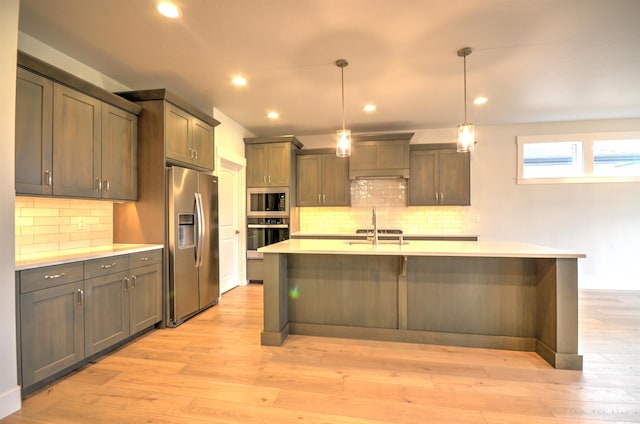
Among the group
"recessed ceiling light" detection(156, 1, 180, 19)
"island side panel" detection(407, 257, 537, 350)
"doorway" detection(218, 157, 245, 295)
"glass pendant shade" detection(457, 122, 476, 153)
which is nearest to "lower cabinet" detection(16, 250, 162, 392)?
"doorway" detection(218, 157, 245, 295)

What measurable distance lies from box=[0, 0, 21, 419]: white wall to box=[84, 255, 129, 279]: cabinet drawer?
56cm

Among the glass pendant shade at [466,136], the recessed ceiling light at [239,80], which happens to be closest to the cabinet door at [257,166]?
the recessed ceiling light at [239,80]

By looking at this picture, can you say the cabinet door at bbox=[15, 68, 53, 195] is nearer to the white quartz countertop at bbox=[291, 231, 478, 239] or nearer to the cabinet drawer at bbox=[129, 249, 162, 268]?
the cabinet drawer at bbox=[129, 249, 162, 268]

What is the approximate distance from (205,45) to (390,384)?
10.1 ft

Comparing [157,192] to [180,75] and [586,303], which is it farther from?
[586,303]

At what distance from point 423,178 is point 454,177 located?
486mm

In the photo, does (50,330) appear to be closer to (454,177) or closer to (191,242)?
(191,242)

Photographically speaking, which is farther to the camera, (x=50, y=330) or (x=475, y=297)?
(x=475, y=297)

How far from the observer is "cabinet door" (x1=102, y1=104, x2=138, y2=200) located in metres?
2.76

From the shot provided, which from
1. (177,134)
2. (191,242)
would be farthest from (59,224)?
(177,134)

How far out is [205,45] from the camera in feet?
8.58

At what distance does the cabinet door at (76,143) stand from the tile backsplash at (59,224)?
0.29 metres

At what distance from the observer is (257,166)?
16.6ft

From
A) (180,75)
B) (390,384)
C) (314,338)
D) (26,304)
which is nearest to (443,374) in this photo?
(390,384)
